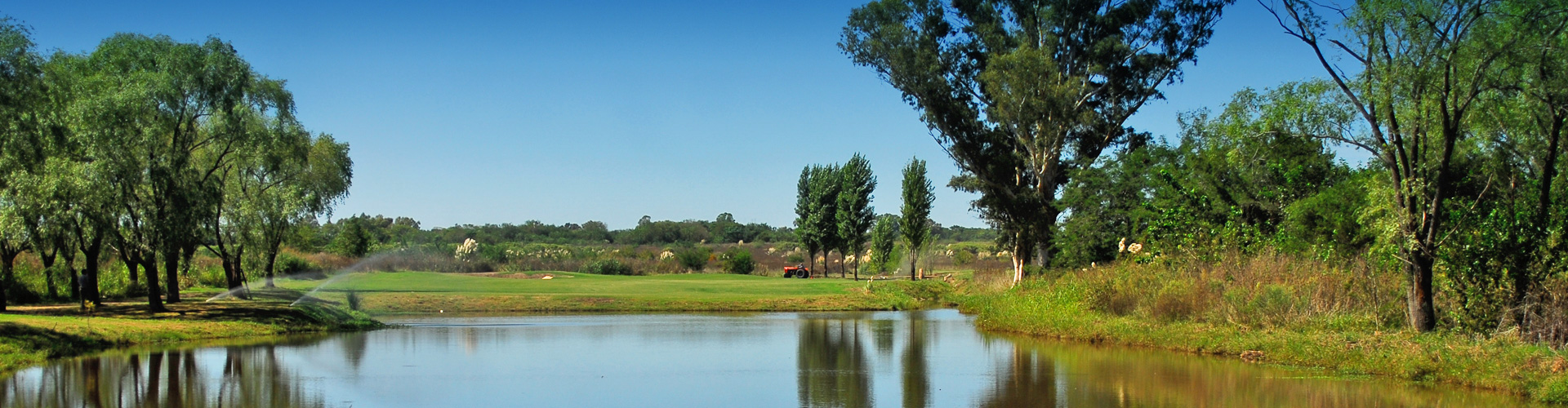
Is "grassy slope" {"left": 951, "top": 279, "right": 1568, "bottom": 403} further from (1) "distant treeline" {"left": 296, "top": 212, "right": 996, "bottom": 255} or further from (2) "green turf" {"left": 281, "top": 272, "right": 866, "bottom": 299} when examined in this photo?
(1) "distant treeline" {"left": 296, "top": 212, "right": 996, "bottom": 255}

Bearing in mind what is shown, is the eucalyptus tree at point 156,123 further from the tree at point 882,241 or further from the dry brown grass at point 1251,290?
the tree at point 882,241

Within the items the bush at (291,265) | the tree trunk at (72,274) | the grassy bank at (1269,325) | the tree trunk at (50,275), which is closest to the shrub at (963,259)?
the bush at (291,265)

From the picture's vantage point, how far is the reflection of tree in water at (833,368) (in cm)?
1398

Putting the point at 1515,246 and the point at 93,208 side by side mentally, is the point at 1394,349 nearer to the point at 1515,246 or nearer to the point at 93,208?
the point at 1515,246

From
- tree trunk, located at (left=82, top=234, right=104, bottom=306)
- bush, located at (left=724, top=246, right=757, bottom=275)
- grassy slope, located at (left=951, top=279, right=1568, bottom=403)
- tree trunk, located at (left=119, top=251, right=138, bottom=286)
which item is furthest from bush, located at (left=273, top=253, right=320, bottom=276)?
grassy slope, located at (left=951, top=279, right=1568, bottom=403)

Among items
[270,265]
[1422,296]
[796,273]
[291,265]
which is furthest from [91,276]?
[796,273]

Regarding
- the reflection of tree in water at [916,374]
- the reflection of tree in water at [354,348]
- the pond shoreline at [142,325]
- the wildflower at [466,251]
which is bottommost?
the reflection of tree in water at [916,374]

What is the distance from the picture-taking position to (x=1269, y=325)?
20078 millimetres

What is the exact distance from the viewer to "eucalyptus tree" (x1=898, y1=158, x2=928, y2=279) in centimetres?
5478

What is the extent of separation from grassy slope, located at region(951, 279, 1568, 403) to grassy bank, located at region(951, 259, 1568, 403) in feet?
0.06

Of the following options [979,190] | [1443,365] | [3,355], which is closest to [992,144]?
[979,190]

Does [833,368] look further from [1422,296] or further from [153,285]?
[153,285]

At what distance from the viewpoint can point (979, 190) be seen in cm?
4125

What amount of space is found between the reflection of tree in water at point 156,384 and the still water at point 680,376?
4cm
